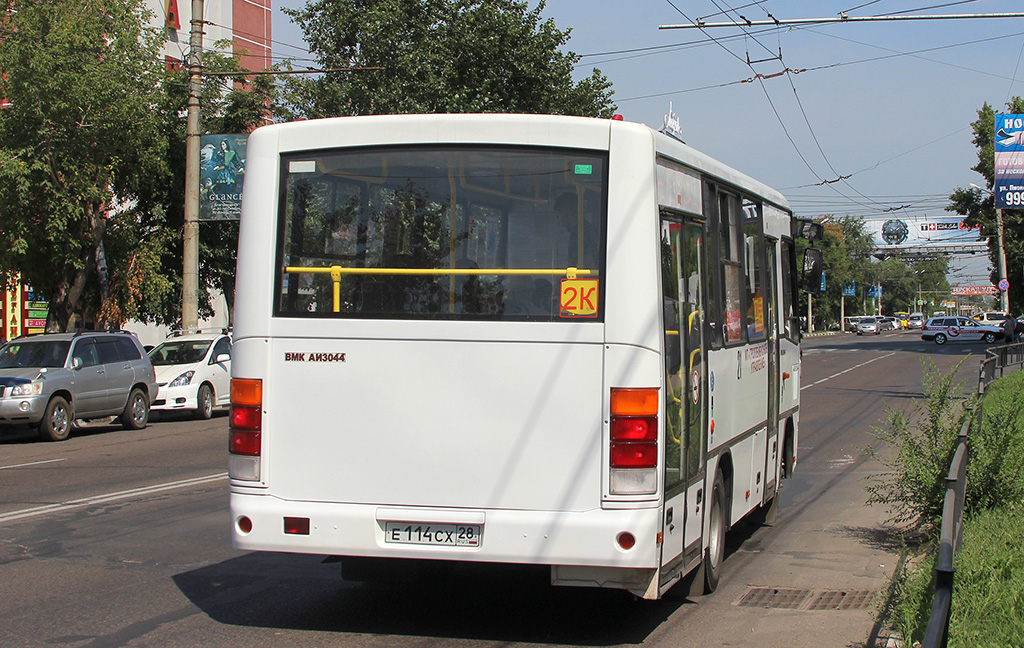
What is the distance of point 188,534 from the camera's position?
8.98 m

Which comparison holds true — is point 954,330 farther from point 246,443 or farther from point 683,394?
point 246,443

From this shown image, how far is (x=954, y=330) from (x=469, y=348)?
218ft

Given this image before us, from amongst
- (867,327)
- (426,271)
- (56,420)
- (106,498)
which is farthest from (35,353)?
(867,327)

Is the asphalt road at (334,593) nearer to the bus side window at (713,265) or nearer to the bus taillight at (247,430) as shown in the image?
the bus taillight at (247,430)

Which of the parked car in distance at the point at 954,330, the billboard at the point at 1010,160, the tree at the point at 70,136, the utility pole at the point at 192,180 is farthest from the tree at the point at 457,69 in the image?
the parked car in distance at the point at 954,330

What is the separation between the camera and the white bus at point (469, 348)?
17.9 ft

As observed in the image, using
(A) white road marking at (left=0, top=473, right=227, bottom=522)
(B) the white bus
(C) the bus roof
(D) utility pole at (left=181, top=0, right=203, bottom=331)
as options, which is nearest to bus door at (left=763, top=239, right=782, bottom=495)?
(B) the white bus

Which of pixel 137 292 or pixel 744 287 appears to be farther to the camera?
pixel 137 292

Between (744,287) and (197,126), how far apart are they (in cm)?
1919

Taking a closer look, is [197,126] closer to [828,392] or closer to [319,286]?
[828,392]

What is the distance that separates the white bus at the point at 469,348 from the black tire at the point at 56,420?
43.9ft

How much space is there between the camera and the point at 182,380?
22109 millimetres

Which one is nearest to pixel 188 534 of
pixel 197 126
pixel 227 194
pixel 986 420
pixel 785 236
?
pixel 785 236

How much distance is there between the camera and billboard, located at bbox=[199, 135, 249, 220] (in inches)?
925
